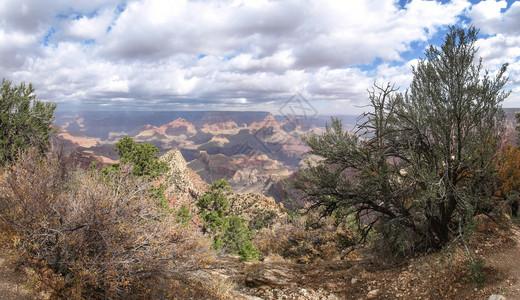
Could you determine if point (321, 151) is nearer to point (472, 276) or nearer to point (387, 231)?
point (387, 231)

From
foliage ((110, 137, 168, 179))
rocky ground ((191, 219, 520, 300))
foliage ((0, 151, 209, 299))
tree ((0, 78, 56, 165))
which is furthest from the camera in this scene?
foliage ((110, 137, 168, 179))

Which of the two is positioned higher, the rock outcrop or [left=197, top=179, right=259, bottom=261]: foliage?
[left=197, top=179, right=259, bottom=261]: foliage

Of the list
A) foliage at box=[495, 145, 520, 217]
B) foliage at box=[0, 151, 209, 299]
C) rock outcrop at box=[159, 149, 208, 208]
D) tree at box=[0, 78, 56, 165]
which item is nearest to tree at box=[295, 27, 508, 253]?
foliage at box=[495, 145, 520, 217]

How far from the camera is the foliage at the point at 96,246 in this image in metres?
6.05

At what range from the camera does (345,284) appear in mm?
9500

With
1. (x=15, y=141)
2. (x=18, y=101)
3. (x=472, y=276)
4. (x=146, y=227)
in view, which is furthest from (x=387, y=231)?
(x=18, y=101)

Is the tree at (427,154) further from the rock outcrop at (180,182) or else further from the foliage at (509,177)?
the rock outcrop at (180,182)

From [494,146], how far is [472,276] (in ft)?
12.5

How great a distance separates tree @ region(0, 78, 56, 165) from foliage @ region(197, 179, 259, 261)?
16.6 m

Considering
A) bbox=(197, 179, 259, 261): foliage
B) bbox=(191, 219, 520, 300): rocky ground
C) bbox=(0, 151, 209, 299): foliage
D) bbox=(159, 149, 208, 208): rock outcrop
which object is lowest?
bbox=(159, 149, 208, 208): rock outcrop

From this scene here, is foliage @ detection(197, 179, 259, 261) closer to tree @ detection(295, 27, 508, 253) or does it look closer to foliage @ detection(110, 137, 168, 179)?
foliage @ detection(110, 137, 168, 179)

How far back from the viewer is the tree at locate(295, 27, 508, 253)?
316 inches

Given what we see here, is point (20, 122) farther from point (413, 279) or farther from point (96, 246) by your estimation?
point (413, 279)

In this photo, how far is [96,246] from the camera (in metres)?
6.50
